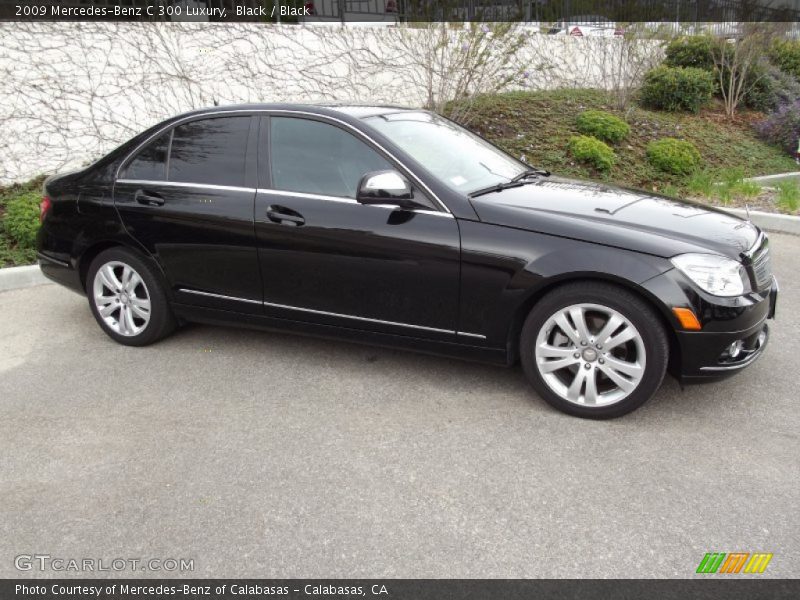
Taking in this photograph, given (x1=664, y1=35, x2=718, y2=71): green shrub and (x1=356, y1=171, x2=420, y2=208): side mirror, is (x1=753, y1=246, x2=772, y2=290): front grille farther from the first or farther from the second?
(x1=664, y1=35, x2=718, y2=71): green shrub

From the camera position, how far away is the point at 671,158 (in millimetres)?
10031

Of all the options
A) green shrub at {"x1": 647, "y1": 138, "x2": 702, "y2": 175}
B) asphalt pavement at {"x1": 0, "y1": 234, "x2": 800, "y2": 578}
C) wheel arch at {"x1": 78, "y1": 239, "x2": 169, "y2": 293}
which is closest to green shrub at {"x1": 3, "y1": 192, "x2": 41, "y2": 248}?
wheel arch at {"x1": 78, "y1": 239, "x2": 169, "y2": 293}

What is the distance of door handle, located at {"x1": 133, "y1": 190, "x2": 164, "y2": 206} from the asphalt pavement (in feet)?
3.37

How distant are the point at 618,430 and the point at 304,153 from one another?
7.74 feet

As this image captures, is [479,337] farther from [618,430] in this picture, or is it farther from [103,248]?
[103,248]

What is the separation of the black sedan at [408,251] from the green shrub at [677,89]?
9305mm

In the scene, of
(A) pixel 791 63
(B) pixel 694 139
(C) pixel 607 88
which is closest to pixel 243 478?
(B) pixel 694 139

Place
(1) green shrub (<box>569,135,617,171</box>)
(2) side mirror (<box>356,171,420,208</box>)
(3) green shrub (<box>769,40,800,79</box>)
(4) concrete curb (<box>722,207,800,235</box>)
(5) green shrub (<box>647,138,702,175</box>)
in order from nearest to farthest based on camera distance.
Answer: (2) side mirror (<box>356,171,420,208</box>), (4) concrete curb (<box>722,207,800,235</box>), (1) green shrub (<box>569,135,617,171</box>), (5) green shrub (<box>647,138,702,175</box>), (3) green shrub (<box>769,40,800,79</box>)

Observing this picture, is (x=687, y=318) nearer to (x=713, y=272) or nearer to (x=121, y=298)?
(x=713, y=272)

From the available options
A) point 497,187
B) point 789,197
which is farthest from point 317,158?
point 789,197

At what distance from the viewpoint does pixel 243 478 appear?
10.4 ft

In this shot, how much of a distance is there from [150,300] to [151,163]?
91cm

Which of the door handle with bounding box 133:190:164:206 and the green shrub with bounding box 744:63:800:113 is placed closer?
the door handle with bounding box 133:190:164:206
